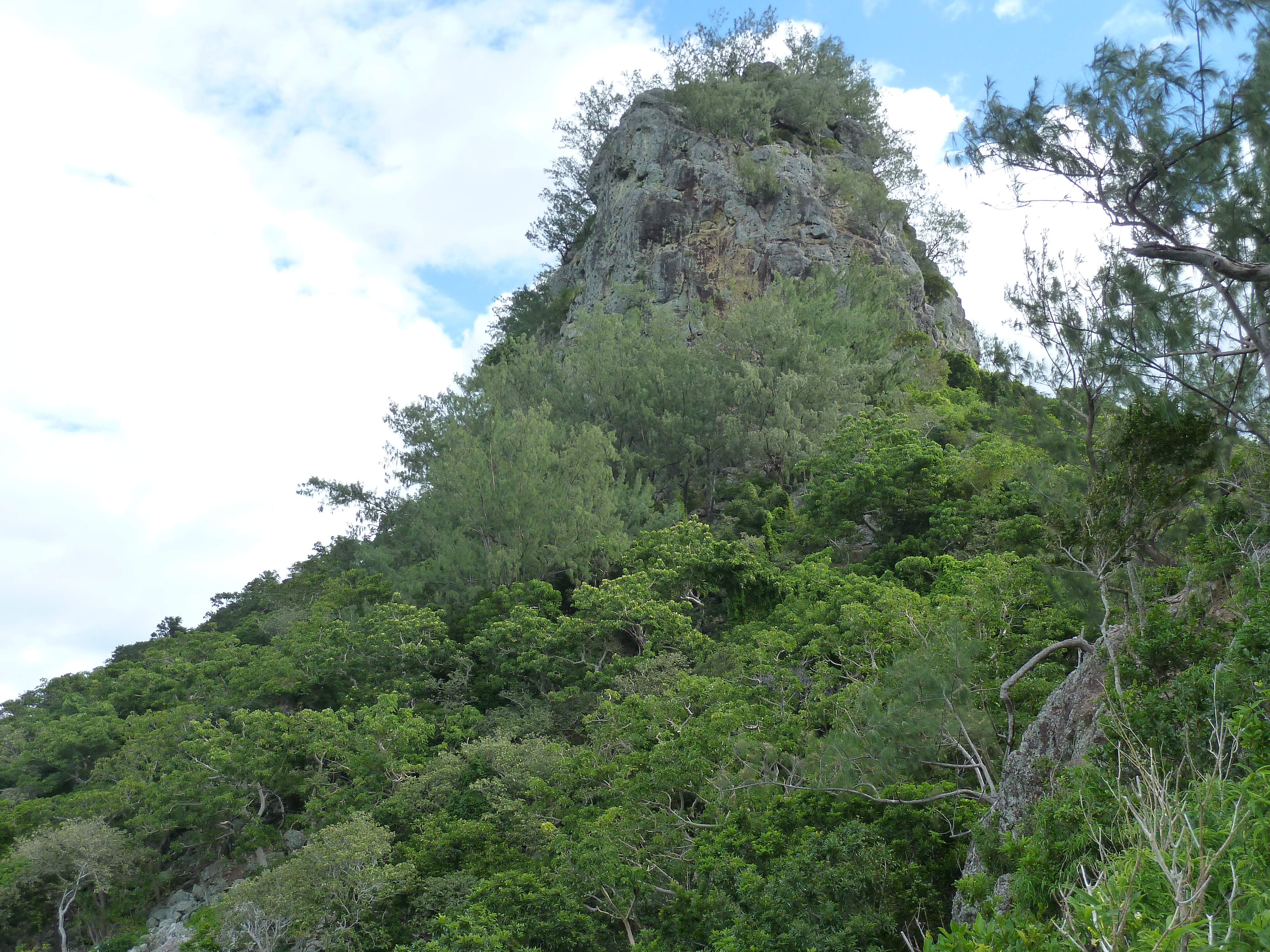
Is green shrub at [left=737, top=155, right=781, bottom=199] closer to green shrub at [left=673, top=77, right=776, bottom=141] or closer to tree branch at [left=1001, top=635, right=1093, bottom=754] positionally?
green shrub at [left=673, top=77, right=776, bottom=141]

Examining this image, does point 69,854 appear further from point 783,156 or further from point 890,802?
point 783,156

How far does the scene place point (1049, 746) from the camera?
8.12 metres

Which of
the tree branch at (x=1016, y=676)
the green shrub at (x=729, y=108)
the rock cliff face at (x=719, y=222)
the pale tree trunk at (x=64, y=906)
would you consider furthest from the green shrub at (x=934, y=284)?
the pale tree trunk at (x=64, y=906)

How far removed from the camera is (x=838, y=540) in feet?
72.1

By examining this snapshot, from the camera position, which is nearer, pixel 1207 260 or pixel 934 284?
pixel 1207 260

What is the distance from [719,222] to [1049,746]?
3408 centimetres

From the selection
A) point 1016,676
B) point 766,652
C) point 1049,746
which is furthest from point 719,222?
point 1049,746

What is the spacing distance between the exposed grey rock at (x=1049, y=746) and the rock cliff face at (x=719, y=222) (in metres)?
29.7

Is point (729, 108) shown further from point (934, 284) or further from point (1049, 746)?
point (1049, 746)

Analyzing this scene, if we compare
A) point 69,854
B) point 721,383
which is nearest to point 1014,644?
point 721,383

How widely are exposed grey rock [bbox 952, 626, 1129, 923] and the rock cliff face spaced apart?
Answer: 97.4 ft

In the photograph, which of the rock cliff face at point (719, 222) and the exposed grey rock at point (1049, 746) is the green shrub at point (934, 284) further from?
the exposed grey rock at point (1049, 746)

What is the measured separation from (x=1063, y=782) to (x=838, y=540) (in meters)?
15.2

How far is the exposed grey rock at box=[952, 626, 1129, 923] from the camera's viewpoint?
765 centimetres
